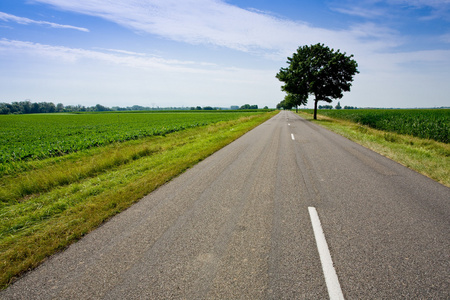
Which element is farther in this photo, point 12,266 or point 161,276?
point 12,266

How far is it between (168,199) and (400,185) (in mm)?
5648

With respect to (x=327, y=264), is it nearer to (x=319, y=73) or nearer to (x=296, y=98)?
(x=319, y=73)

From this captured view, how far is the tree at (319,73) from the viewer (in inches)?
1190

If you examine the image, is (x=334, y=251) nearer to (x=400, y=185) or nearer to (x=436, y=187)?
(x=400, y=185)

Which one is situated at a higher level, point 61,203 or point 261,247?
point 261,247

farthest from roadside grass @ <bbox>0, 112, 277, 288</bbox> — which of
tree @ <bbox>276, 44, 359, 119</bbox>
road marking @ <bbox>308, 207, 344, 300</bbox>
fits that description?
tree @ <bbox>276, 44, 359, 119</bbox>

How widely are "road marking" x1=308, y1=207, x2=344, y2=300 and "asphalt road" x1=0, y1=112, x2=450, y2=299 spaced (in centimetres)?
5

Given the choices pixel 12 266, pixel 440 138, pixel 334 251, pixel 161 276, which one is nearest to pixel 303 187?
pixel 334 251

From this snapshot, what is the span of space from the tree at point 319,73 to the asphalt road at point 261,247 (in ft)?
96.4

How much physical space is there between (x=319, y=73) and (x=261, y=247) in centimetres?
3280

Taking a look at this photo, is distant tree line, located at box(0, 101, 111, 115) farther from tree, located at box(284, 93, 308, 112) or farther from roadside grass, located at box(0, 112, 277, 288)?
roadside grass, located at box(0, 112, 277, 288)

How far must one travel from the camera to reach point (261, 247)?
2945 mm

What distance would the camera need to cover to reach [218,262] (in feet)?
8.76

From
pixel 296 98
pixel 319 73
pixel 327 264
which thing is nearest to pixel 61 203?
pixel 327 264
